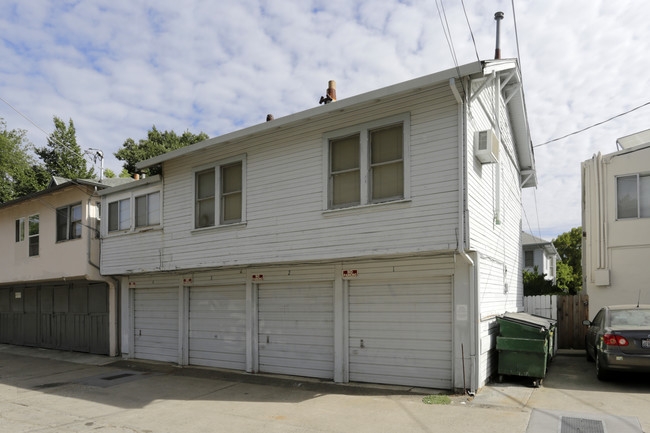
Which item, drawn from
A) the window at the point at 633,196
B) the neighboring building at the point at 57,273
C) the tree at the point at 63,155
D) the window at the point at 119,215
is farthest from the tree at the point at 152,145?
the window at the point at 633,196

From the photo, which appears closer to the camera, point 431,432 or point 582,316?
point 431,432

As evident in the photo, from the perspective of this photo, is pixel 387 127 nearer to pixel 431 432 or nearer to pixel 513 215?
pixel 431 432

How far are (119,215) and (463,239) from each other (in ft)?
36.6

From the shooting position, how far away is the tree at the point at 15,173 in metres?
33.0

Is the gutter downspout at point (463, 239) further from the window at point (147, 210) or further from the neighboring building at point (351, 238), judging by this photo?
the window at point (147, 210)

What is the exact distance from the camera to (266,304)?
11977mm

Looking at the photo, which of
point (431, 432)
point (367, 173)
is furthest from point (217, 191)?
point (431, 432)

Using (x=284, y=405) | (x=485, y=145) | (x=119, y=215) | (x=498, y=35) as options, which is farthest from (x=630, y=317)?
(x=119, y=215)

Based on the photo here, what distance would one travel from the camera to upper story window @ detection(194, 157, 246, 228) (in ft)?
39.9

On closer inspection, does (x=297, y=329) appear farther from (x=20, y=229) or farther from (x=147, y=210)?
(x=20, y=229)

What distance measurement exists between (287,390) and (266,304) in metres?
2.48

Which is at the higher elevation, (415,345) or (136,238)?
→ (136,238)

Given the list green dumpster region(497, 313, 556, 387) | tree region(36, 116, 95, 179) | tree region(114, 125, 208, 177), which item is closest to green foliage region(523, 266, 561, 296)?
green dumpster region(497, 313, 556, 387)

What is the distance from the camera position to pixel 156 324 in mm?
14641
